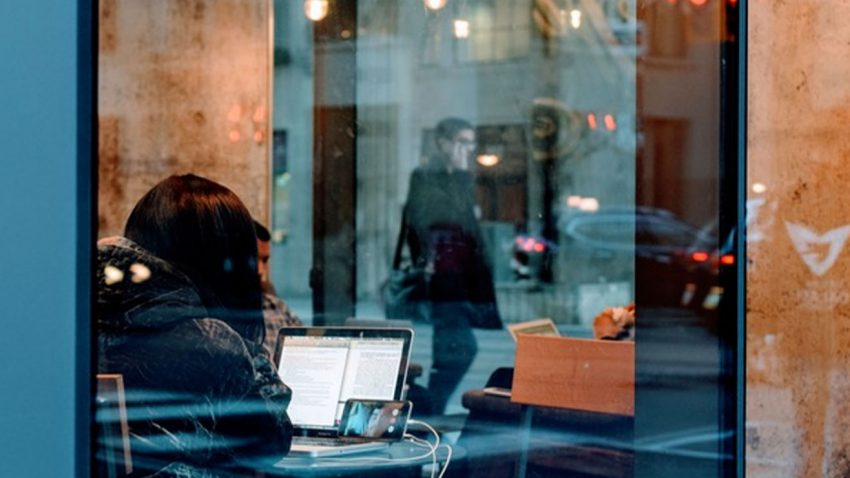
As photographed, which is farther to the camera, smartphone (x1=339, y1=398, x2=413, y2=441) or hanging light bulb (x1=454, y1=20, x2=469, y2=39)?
hanging light bulb (x1=454, y1=20, x2=469, y2=39)

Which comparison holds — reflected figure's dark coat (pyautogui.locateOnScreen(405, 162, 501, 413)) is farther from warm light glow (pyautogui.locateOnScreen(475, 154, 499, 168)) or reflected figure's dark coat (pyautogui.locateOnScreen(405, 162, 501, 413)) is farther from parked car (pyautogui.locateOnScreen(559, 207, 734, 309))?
parked car (pyautogui.locateOnScreen(559, 207, 734, 309))

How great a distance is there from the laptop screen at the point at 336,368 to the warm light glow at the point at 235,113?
3142 mm

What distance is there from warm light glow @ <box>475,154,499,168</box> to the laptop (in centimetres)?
627

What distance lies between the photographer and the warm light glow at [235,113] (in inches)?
236

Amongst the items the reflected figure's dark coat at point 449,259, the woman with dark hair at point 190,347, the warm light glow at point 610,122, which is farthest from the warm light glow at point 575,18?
the woman with dark hair at point 190,347

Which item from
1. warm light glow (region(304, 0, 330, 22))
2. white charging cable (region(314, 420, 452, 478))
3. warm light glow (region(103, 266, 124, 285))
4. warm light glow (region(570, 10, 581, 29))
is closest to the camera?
warm light glow (region(103, 266, 124, 285))

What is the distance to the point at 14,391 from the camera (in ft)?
5.36

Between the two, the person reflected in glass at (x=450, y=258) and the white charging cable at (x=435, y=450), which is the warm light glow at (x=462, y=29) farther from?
the white charging cable at (x=435, y=450)

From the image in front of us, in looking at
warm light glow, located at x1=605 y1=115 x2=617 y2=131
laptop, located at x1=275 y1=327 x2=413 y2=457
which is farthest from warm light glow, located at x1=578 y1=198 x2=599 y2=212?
laptop, located at x1=275 y1=327 x2=413 y2=457

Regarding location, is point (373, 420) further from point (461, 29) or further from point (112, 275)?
point (461, 29)

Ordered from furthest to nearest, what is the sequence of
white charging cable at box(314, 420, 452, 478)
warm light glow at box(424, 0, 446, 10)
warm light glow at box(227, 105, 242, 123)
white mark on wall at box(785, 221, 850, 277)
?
warm light glow at box(424, 0, 446, 10) < warm light glow at box(227, 105, 242, 123) < white charging cable at box(314, 420, 452, 478) < white mark on wall at box(785, 221, 850, 277)

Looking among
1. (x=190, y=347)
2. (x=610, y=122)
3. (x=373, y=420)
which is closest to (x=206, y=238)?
(x=190, y=347)

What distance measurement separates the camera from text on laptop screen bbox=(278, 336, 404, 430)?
2.84m

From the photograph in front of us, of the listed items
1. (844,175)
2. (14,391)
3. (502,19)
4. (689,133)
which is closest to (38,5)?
(14,391)
